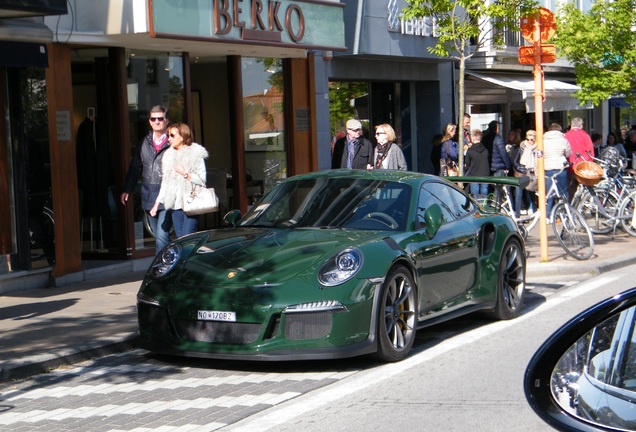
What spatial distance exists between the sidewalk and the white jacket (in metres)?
1.14

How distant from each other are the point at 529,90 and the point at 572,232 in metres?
11.2

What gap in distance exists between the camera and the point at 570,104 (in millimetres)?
28172

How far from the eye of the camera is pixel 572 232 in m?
15.1

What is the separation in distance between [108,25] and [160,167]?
2.55 m

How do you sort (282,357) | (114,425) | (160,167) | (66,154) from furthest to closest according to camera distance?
(66,154) → (160,167) → (282,357) → (114,425)

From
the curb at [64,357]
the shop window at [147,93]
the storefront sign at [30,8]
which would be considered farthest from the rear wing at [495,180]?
the shop window at [147,93]

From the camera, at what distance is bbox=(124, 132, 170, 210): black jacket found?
12555mm

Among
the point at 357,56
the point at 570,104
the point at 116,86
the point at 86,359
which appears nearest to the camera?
the point at 86,359

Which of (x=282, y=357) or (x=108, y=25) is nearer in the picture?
(x=282, y=357)

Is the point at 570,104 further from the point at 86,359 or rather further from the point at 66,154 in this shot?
the point at 86,359

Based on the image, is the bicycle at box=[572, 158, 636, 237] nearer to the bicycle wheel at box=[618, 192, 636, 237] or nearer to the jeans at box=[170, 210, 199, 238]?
the bicycle wheel at box=[618, 192, 636, 237]

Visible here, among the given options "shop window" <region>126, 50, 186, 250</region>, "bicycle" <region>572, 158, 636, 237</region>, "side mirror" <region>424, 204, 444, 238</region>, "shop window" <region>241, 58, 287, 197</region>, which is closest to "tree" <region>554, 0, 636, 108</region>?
"bicycle" <region>572, 158, 636, 237</region>

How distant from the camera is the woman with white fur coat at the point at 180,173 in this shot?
11773 mm

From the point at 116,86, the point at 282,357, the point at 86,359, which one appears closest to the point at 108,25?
the point at 116,86
